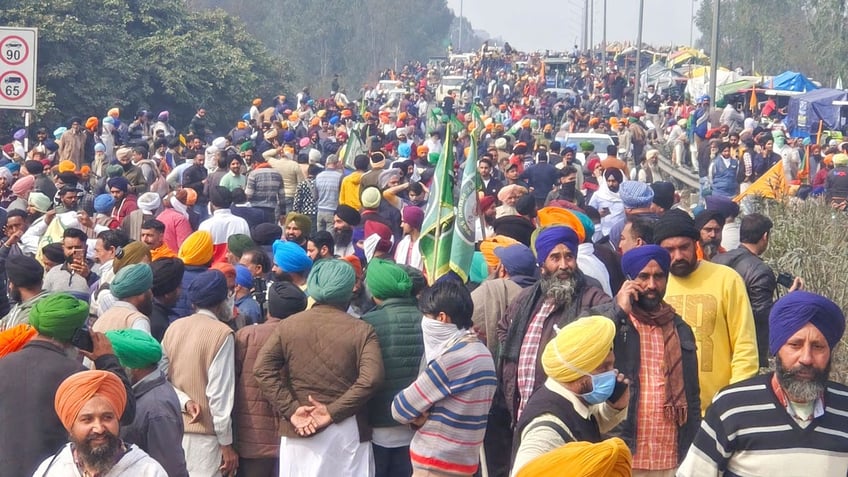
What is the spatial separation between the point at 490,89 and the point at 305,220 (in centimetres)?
4089

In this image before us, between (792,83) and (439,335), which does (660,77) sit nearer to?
(792,83)

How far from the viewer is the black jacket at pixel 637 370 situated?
6.18 m

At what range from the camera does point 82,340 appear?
6.09m

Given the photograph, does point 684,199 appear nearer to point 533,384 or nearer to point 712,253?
point 712,253

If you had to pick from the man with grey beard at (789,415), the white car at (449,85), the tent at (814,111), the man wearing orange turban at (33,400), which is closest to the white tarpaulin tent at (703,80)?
the tent at (814,111)

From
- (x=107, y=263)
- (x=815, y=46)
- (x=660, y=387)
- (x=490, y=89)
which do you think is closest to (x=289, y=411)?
(x=660, y=387)

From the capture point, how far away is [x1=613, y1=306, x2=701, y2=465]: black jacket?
6.18m

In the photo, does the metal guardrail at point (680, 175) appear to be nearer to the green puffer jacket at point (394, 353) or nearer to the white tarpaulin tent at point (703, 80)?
the white tarpaulin tent at point (703, 80)

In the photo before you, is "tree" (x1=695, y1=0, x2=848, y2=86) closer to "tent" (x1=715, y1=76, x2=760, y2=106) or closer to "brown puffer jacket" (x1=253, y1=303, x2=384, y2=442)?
"tent" (x1=715, y1=76, x2=760, y2=106)

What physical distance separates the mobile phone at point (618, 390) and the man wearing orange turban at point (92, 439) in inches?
64.9

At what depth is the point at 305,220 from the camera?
10586 mm

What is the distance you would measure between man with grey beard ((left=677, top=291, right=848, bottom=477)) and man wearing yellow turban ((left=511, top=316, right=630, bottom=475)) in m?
0.40

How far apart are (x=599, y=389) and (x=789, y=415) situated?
682 millimetres

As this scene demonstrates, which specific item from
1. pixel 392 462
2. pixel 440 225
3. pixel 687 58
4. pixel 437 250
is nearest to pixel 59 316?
pixel 392 462
